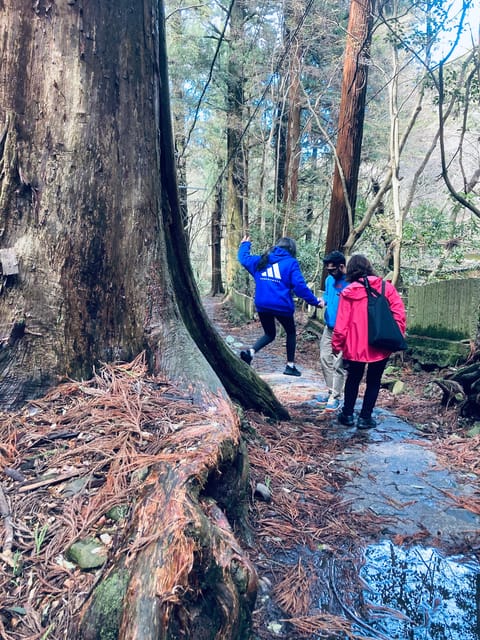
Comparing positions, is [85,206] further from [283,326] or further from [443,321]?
[443,321]

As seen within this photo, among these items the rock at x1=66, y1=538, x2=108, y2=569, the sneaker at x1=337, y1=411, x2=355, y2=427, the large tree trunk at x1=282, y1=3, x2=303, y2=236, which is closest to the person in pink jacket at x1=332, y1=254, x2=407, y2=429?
the sneaker at x1=337, y1=411, x2=355, y2=427

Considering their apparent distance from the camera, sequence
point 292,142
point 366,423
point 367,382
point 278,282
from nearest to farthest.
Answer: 1. point 366,423
2. point 367,382
3. point 278,282
4. point 292,142

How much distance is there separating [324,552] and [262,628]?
797mm

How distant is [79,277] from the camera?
10.3ft

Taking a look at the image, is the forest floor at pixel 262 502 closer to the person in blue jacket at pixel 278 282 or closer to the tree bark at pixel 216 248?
the person in blue jacket at pixel 278 282

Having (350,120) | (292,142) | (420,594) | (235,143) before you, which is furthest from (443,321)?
(235,143)

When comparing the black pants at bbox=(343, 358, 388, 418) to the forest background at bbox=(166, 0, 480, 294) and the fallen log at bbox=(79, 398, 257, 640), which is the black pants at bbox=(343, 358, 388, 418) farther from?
the forest background at bbox=(166, 0, 480, 294)

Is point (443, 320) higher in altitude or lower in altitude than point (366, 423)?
higher

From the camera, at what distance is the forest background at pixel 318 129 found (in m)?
11.0

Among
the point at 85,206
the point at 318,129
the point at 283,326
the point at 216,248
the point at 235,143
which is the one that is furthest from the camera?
the point at 216,248

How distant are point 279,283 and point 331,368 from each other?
1581 millimetres

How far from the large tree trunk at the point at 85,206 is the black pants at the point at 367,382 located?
8.72 feet

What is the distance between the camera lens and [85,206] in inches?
124

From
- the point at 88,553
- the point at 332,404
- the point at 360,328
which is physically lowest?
the point at 332,404
